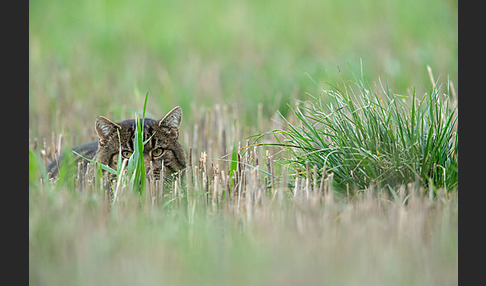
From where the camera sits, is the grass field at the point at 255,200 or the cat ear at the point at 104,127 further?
the cat ear at the point at 104,127

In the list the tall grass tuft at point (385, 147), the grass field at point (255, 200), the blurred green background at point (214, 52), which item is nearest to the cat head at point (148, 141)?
the grass field at point (255, 200)

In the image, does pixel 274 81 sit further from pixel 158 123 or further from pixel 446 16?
pixel 158 123

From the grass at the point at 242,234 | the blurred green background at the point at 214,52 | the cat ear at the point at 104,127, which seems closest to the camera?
the grass at the point at 242,234

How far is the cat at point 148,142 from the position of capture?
598 centimetres

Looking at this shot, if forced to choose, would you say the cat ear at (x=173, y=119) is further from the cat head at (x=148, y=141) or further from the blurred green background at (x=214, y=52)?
the blurred green background at (x=214, y=52)

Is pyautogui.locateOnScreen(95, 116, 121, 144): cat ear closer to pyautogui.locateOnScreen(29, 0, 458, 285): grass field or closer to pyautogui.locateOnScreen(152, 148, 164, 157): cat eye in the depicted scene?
pyautogui.locateOnScreen(152, 148, 164, 157): cat eye

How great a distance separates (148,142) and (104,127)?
0.35 meters

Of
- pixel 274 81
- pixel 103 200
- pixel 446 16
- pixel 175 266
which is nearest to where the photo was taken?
pixel 175 266

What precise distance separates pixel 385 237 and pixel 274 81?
5.26 meters

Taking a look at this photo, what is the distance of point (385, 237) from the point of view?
4363 mm

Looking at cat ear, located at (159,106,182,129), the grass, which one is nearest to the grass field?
the grass

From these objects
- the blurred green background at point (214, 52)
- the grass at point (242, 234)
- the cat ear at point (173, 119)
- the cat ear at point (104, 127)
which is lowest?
the grass at point (242, 234)

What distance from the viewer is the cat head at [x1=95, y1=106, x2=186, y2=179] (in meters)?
5.98

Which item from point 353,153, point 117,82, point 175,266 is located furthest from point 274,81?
point 175,266
